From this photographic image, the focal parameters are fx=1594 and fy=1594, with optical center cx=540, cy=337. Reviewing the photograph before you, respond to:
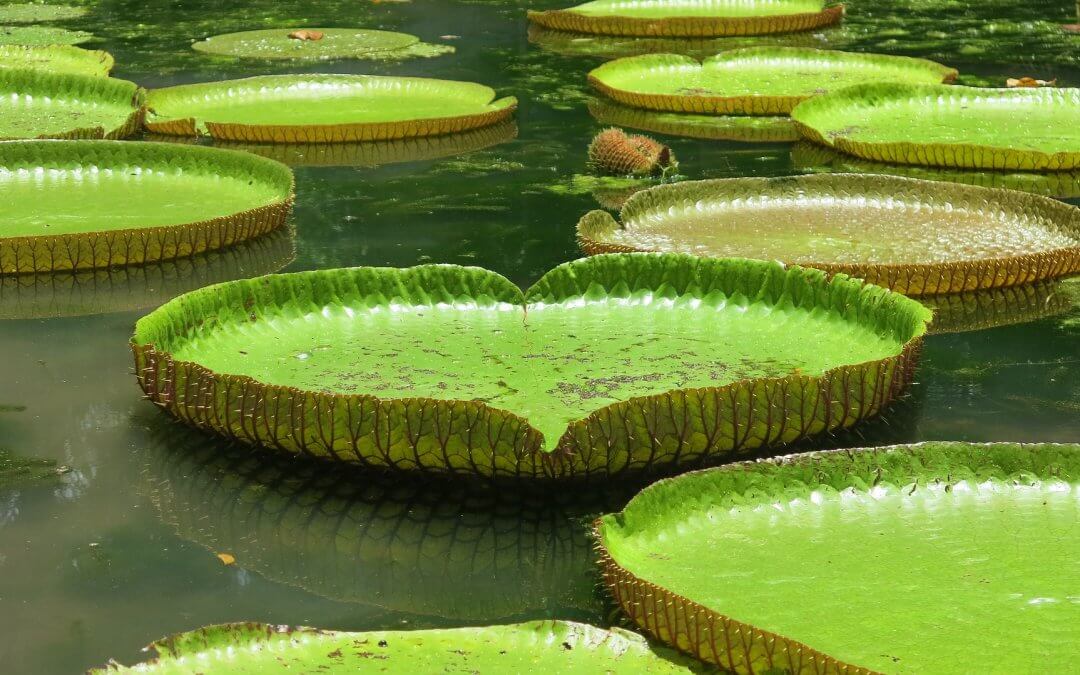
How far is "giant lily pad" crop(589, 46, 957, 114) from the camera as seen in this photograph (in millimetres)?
6984

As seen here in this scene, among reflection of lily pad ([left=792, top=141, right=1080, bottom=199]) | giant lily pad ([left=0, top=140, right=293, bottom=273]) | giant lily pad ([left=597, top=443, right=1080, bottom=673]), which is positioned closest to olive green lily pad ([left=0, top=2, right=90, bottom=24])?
giant lily pad ([left=0, top=140, right=293, bottom=273])

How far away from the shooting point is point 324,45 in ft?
30.1

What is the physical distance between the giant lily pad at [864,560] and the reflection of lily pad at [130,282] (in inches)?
84.2

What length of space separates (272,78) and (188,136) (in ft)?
3.57

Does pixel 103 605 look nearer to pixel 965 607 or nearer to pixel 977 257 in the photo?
pixel 965 607

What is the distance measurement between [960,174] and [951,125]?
2.13 feet

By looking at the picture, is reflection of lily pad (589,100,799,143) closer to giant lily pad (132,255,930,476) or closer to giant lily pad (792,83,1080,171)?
giant lily pad (792,83,1080,171)

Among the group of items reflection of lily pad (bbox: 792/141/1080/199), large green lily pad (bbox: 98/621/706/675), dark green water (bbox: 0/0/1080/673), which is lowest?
dark green water (bbox: 0/0/1080/673)

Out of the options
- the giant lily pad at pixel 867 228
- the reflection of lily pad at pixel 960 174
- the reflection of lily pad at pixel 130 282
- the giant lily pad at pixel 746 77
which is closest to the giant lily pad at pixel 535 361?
the giant lily pad at pixel 867 228

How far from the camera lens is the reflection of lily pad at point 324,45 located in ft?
28.9

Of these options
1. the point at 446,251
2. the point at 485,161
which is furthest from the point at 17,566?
the point at 485,161

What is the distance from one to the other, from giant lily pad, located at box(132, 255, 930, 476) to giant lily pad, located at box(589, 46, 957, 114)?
339cm

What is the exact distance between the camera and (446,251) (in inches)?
185

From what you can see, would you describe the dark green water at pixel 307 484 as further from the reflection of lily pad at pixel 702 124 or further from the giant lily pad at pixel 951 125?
the reflection of lily pad at pixel 702 124
